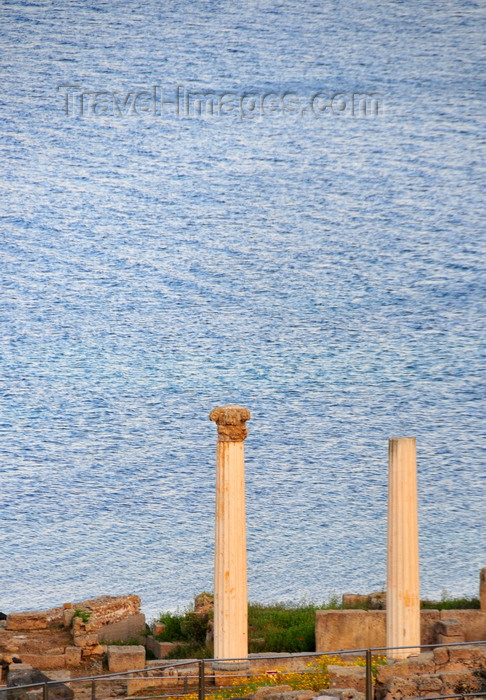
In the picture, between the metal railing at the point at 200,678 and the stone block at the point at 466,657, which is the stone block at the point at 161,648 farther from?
the stone block at the point at 466,657

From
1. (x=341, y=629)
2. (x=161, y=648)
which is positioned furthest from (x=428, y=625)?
(x=161, y=648)

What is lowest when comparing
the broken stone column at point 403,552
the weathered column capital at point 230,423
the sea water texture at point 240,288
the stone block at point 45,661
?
the stone block at point 45,661

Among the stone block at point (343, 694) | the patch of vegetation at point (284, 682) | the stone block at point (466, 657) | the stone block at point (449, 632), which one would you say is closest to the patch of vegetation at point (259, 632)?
the stone block at point (449, 632)

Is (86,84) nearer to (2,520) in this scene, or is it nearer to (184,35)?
(184,35)

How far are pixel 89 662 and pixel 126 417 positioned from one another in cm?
1461

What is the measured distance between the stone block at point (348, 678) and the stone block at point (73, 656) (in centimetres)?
648

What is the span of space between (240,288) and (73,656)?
57.6ft

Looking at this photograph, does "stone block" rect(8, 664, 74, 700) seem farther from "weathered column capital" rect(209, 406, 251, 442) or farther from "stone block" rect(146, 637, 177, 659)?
"weathered column capital" rect(209, 406, 251, 442)

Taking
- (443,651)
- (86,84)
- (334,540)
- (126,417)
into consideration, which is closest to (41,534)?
(126,417)

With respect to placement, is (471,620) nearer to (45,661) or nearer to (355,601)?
(355,601)

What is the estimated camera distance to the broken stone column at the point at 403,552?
14.8 metres

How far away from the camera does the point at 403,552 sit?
1476cm

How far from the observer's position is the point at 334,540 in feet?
105

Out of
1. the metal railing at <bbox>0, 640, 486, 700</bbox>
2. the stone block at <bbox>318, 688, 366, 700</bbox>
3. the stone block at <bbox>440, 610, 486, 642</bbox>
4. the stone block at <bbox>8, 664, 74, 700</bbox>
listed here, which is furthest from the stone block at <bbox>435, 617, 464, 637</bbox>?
the stone block at <bbox>8, 664, 74, 700</bbox>
